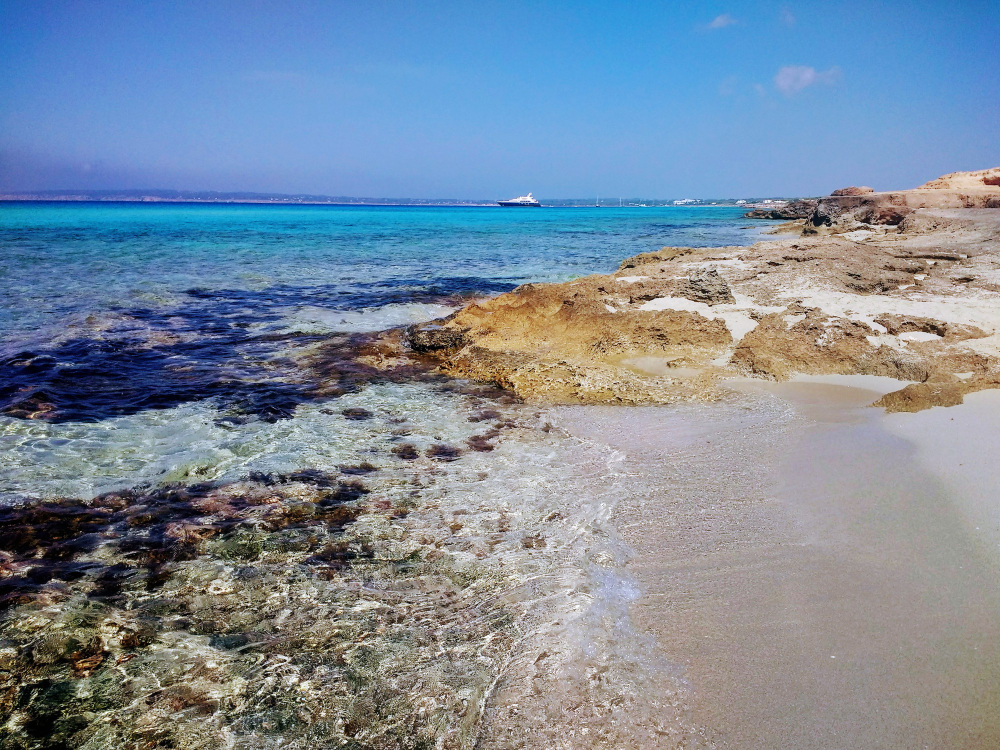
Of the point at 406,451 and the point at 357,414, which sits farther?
the point at 357,414

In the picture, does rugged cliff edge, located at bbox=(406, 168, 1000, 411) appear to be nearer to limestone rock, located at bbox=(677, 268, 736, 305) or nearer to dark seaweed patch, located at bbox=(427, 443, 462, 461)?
limestone rock, located at bbox=(677, 268, 736, 305)

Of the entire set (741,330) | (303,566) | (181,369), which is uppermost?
(741,330)

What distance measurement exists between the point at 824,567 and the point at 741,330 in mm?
5502

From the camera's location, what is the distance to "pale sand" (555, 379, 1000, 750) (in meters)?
2.55

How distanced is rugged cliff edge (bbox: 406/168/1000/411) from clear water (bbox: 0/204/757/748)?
1.34m

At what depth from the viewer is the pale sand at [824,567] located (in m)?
2.55

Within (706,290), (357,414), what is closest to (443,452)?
(357,414)

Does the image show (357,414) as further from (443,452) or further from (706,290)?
(706,290)

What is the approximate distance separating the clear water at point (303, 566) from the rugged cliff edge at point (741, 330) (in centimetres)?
134

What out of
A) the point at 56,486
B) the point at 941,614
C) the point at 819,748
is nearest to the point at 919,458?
the point at 941,614

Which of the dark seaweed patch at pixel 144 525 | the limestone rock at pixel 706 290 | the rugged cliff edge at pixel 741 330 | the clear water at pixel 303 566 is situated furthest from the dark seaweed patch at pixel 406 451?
the limestone rock at pixel 706 290

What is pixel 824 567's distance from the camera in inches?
140

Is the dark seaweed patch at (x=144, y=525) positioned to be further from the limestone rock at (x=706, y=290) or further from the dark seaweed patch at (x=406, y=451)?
Result: the limestone rock at (x=706, y=290)

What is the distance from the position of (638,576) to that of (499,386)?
3987 millimetres
